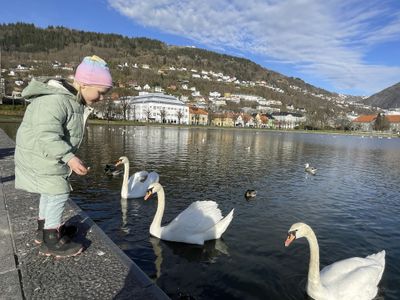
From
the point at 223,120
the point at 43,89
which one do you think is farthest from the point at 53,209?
the point at 223,120

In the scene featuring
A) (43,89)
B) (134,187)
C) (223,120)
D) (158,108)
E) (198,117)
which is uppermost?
(43,89)

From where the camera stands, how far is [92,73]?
4.58 metres

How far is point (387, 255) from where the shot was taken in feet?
31.5

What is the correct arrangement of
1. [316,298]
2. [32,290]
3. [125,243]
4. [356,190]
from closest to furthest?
[32,290]
[316,298]
[125,243]
[356,190]

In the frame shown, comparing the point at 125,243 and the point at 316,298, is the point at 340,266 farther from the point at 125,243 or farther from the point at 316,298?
the point at 125,243

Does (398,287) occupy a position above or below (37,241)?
below

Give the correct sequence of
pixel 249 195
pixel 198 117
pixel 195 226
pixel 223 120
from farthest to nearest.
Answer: pixel 223 120, pixel 198 117, pixel 249 195, pixel 195 226

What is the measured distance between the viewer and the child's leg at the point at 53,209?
464 centimetres

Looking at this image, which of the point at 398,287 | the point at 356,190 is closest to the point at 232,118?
the point at 356,190

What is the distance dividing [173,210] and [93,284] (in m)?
8.74

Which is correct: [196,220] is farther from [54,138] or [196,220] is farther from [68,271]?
[54,138]

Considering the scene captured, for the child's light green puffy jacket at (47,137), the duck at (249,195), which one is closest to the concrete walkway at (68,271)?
the child's light green puffy jacket at (47,137)

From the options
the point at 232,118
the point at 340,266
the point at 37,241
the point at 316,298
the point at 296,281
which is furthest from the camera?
the point at 232,118

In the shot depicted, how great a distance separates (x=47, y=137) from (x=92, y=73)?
1032 millimetres
